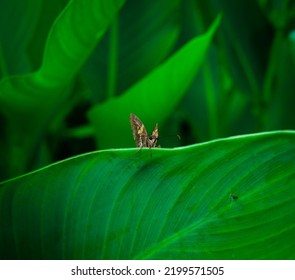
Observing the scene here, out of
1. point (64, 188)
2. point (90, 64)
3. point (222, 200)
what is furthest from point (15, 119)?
point (222, 200)

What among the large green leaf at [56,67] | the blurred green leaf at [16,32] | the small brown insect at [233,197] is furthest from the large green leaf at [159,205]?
the blurred green leaf at [16,32]

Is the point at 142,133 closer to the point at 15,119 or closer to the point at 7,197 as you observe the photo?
the point at 7,197

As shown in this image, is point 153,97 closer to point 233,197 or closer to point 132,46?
point 132,46

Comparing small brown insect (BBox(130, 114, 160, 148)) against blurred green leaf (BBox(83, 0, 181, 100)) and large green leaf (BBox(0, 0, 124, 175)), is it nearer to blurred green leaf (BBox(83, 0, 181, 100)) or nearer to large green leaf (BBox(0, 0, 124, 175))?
large green leaf (BBox(0, 0, 124, 175))

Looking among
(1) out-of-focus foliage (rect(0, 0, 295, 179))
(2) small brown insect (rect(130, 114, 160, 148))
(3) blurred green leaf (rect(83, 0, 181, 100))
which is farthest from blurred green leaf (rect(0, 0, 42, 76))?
(2) small brown insect (rect(130, 114, 160, 148))

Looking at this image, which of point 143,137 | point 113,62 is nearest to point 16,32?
point 113,62

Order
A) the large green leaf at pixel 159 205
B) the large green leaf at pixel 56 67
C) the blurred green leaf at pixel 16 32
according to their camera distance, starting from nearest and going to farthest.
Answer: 1. the large green leaf at pixel 159 205
2. the large green leaf at pixel 56 67
3. the blurred green leaf at pixel 16 32

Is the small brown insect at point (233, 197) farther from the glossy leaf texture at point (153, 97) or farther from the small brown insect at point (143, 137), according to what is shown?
the glossy leaf texture at point (153, 97)
